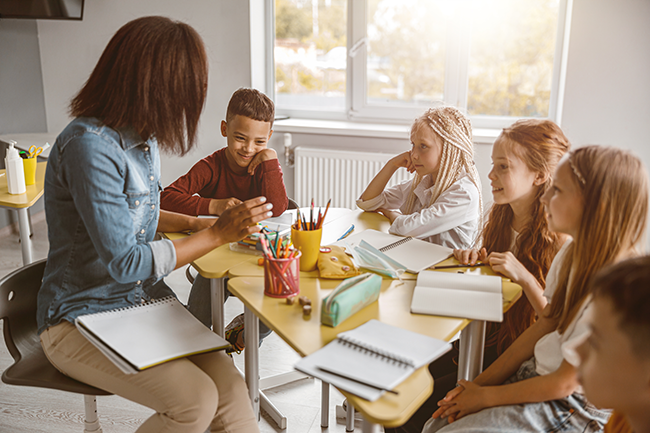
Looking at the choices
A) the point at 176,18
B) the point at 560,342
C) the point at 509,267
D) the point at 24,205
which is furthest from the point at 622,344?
the point at 176,18

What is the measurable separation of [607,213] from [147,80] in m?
1.04

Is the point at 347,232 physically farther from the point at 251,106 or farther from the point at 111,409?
the point at 111,409

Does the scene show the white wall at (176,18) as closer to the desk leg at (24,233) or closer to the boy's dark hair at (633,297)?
the desk leg at (24,233)

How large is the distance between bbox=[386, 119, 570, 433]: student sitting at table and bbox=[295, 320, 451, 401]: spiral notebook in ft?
1.46

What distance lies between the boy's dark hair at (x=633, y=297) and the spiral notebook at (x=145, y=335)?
86cm

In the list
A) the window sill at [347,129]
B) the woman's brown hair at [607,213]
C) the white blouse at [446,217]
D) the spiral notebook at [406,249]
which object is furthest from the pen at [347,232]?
the window sill at [347,129]

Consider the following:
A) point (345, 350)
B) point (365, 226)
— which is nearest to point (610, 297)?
point (345, 350)

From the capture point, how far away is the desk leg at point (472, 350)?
1.22 m

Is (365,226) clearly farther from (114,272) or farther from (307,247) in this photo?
(114,272)

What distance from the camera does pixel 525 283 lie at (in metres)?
1.33

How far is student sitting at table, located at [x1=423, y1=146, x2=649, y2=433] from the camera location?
106cm

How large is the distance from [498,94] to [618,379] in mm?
2957

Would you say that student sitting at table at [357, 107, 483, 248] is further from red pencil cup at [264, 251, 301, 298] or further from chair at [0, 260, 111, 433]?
chair at [0, 260, 111, 433]

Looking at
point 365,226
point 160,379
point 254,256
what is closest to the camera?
point 160,379
